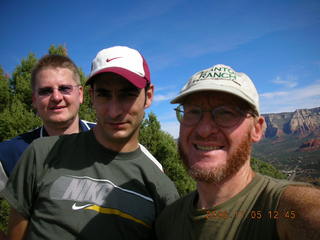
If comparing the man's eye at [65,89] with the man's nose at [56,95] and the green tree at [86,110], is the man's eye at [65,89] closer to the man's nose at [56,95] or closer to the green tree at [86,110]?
the man's nose at [56,95]

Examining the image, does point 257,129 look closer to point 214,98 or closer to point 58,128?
point 214,98

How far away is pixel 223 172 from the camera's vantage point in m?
1.81

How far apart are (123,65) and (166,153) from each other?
41.4 feet

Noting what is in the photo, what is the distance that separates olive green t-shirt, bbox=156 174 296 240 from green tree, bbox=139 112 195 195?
12.6 m

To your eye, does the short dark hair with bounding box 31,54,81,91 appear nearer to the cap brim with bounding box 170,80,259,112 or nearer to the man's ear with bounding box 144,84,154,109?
the man's ear with bounding box 144,84,154,109

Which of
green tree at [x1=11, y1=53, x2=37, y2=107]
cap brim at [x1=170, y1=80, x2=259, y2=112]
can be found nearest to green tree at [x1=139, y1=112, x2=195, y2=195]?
green tree at [x1=11, y1=53, x2=37, y2=107]

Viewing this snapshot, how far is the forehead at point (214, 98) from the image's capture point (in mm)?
1906

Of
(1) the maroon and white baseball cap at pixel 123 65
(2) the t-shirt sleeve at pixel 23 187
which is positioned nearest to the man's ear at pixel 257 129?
(1) the maroon and white baseball cap at pixel 123 65

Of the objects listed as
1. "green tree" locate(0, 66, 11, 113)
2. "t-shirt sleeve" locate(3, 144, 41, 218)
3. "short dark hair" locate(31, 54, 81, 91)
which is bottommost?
"t-shirt sleeve" locate(3, 144, 41, 218)

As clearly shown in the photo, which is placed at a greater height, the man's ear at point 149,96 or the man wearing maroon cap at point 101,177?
the man's ear at point 149,96

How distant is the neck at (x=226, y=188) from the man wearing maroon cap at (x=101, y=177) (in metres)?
0.61

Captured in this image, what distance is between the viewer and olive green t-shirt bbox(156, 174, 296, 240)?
1425 millimetres
